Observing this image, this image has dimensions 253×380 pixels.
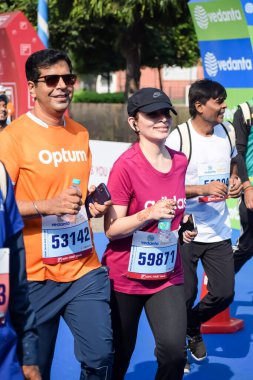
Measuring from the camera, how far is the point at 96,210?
387 centimetres

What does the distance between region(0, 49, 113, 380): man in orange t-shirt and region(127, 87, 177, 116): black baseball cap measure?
14.3 inches

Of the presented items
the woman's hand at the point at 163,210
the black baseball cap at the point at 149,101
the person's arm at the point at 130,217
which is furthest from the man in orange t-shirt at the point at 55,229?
the black baseball cap at the point at 149,101

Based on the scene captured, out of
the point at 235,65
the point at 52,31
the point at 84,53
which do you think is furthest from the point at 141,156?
the point at 84,53

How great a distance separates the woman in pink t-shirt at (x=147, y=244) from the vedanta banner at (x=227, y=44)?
619 centimetres

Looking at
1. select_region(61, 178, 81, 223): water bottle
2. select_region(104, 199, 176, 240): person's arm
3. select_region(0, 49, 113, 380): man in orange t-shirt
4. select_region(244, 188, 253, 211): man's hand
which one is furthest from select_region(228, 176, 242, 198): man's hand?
select_region(61, 178, 81, 223): water bottle

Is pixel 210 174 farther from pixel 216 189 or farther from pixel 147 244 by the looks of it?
pixel 147 244

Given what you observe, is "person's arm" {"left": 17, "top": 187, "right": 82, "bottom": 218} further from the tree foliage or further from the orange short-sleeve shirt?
the tree foliage

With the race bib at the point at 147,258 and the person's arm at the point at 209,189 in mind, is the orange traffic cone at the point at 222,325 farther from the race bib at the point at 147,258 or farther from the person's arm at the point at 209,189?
the race bib at the point at 147,258

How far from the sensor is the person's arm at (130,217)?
380 centimetres

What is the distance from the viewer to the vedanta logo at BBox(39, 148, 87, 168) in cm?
382

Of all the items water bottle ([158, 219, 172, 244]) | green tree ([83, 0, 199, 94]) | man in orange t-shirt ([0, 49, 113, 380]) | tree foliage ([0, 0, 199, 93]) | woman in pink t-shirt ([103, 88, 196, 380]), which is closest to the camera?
man in orange t-shirt ([0, 49, 113, 380])

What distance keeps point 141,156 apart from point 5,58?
943 cm

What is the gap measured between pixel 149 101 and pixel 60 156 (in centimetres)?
56

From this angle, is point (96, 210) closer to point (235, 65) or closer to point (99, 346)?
point (99, 346)
